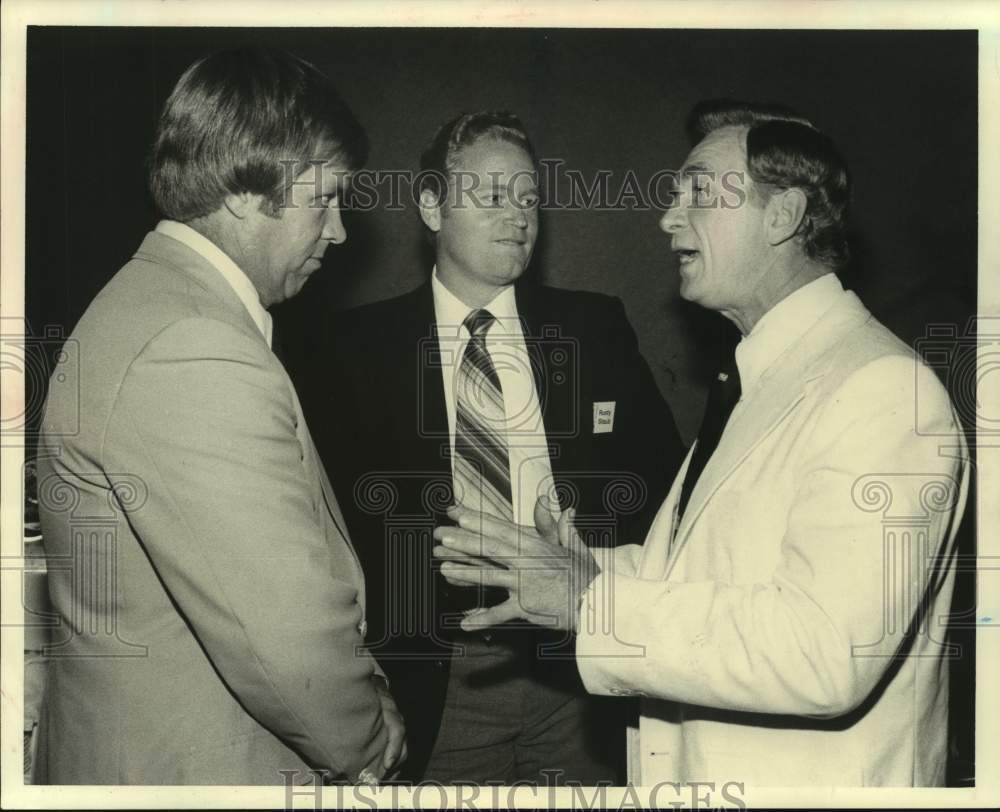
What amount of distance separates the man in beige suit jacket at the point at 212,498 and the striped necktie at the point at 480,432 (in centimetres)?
28

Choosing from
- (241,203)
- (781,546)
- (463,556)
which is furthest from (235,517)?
(781,546)

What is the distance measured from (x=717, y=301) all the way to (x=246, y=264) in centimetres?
94

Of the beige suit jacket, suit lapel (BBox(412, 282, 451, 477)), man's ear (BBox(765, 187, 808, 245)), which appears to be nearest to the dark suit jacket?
suit lapel (BBox(412, 282, 451, 477))

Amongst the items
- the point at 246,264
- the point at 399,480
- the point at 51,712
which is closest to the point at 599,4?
the point at 246,264

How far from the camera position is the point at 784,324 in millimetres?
2027

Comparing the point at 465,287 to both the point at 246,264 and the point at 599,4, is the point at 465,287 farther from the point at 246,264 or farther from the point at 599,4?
the point at 599,4

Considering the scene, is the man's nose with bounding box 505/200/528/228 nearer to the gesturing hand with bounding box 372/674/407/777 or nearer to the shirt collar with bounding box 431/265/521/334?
the shirt collar with bounding box 431/265/521/334

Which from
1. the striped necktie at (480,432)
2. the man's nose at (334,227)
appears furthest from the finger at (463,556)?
the man's nose at (334,227)

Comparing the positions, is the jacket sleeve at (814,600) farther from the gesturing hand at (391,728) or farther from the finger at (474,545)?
the gesturing hand at (391,728)

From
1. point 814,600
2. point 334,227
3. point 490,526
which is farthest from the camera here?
point 334,227

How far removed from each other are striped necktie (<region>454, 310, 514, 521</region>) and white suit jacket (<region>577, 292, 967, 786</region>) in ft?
1.18

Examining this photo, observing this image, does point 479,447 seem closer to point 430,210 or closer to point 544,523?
point 544,523

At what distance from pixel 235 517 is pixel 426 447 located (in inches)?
18.7

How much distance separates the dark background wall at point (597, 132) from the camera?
2.22 metres
